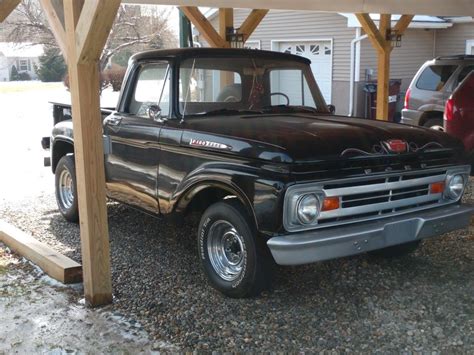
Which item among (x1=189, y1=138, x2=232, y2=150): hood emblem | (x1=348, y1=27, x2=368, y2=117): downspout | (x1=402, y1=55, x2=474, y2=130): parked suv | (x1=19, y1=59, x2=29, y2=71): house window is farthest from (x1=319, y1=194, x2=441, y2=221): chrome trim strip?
(x1=19, y1=59, x2=29, y2=71): house window

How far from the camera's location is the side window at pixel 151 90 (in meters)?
5.32

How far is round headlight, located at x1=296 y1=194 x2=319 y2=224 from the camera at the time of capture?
13.1 ft

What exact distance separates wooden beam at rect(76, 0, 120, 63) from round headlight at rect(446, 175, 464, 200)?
296cm

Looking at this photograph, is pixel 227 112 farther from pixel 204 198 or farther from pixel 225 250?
pixel 225 250

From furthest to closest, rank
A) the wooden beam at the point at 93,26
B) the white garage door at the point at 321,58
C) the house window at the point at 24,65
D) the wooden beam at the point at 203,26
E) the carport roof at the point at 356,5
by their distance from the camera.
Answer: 1. the house window at the point at 24,65
2. the white garage door at the point at 321,58
3. the wooden beam at the point at 203,26
4. the carport roof at the point at 356,5
5. the wooden beam at the point at 93,26

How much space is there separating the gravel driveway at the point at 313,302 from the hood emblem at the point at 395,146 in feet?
3.71

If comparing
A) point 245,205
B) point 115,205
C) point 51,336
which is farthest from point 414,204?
point 115,205

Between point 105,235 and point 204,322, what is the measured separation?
0.99 m

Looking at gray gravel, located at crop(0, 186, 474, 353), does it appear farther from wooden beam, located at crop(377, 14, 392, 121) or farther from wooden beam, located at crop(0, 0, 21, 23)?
wooden beam, located at crop(377, 14, 392, 121)

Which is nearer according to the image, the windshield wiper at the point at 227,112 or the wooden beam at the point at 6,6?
the windshield wiper at the point at 227,112

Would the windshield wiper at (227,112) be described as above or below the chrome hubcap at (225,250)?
above

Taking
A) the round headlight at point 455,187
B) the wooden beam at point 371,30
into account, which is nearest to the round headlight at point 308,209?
the round headlight at point 455,187

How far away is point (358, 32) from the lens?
15.7 meters

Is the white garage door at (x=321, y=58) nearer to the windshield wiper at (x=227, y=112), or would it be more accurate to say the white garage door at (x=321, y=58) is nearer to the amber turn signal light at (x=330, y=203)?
the windshield wiper at (x=227, y=112)
